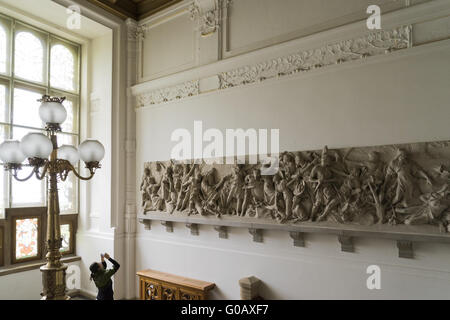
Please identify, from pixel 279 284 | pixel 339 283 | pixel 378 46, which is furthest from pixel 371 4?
pixel 279 284

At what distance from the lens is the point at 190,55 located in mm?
6328

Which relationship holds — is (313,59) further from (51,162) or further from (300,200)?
(51,162)

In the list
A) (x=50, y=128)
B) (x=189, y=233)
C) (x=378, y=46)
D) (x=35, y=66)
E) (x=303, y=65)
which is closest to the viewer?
(x=50, y=128)

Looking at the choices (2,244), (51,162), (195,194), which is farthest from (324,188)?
(2,244)

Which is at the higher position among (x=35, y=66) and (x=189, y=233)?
(x=35, y=66)

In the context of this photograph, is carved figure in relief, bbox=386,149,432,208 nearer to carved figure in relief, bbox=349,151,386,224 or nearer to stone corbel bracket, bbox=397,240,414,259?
carved figure in relief, bbox=349,151,386,224

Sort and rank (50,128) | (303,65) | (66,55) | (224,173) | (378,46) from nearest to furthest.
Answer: (50,128), (378,46), (303,65), (224,173), (66,55)

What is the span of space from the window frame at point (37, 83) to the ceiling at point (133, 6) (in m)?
1.45

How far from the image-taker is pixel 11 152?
125 inches

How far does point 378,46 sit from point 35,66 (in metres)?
6.74

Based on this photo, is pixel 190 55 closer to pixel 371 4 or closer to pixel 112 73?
pixel 112 73

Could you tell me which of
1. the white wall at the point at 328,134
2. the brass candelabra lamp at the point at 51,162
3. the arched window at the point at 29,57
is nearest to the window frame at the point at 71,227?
the white wall at the point at 328,134

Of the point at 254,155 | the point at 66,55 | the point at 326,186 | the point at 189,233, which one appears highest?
the point at 66,55

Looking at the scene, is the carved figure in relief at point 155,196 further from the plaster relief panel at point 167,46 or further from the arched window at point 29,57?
the arched window at point 29,57
